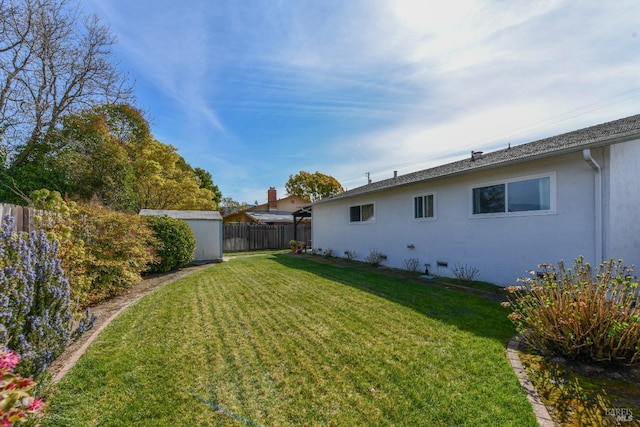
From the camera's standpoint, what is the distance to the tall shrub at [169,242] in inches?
406

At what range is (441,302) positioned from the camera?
608 cm

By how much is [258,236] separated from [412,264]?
1383 cm

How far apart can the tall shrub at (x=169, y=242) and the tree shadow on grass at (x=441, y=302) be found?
5.82 meters

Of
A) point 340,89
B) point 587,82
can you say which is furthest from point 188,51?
point 587,82

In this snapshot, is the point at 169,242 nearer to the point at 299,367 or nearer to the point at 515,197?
the point at 299,367

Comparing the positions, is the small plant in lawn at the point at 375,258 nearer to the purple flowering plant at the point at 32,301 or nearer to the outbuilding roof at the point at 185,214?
the outbuilding roof at the point at 185,214

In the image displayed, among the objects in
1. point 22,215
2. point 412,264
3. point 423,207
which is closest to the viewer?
point 22,215

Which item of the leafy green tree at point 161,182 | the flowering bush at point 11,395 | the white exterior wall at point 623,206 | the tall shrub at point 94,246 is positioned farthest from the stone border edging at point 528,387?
the leafy green tree at point 161,182

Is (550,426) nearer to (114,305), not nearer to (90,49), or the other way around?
(114,305)

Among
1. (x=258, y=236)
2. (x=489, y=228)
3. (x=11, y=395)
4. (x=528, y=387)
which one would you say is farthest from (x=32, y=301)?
(x=258, y=236)

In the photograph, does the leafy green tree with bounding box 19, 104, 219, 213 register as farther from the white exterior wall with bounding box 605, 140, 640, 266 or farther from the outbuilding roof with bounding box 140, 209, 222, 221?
the white exterior wall with bounding box 605, 140, 640, 266

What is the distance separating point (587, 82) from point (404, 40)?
544 cm

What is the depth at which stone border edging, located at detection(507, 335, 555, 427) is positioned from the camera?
2492mm

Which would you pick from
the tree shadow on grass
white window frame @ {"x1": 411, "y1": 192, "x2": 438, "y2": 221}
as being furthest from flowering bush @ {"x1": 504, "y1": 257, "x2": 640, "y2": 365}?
white window frame @ {"x1": 411, "y1": 192, "x2": 438, "y2": 221}
